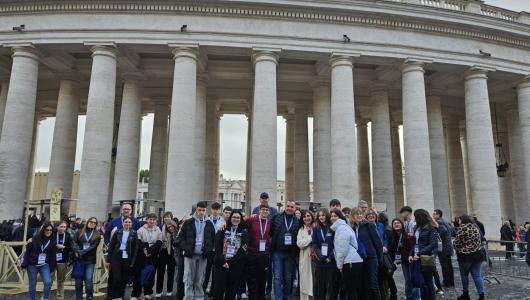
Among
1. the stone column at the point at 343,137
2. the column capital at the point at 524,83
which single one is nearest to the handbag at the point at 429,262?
the stone column at the point at 343,137

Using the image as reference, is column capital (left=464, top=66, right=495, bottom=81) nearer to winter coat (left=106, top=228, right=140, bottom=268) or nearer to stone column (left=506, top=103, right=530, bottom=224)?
stone column (left=506, top=103, right=530, bottom=224)

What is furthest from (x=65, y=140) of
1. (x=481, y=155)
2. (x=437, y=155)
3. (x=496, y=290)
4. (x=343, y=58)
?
(x=481, y=155)

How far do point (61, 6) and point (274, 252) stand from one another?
752 inches

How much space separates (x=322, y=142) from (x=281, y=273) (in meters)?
15.9

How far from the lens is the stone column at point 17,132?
64.1 ft

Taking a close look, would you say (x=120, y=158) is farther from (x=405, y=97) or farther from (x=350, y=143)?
(x=405, y=97)

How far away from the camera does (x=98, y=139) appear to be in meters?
19.6

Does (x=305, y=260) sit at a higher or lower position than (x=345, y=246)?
lower

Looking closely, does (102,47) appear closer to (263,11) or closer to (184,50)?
(184,50)

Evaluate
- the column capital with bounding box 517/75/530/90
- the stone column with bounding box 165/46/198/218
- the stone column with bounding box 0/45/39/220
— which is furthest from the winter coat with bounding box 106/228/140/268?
the column capital with bounding box 517/75/530/90

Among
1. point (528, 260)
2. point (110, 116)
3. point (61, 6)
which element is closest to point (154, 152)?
point (110, 116)

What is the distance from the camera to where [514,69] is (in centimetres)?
2416

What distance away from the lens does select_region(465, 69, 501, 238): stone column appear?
21531mm

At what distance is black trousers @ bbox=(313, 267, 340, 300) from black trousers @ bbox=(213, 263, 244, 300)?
1.66 meters
